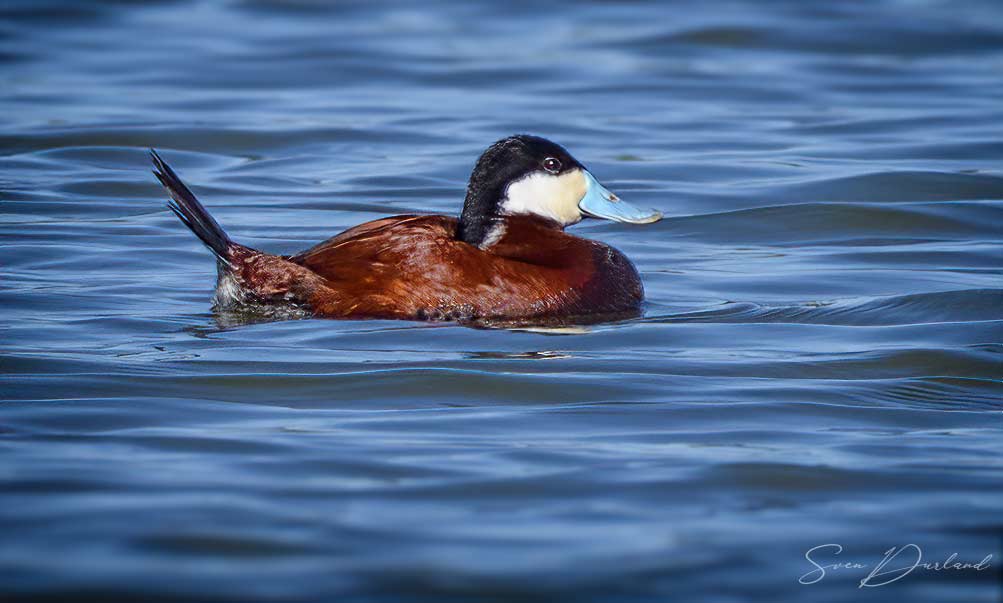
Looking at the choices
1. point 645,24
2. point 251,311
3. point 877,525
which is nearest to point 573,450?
point 877,525

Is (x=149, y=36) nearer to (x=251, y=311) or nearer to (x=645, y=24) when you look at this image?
(x=645, y=24)

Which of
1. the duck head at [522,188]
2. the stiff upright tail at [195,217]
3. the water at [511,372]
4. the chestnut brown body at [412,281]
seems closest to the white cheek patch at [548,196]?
the duck head at [522,188]

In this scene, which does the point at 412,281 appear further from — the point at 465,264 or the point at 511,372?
the point at 511,372

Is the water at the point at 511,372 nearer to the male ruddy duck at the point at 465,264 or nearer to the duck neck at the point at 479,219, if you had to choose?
the male ruddy duck at the point at 465,264

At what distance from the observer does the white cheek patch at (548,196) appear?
745 centimetres

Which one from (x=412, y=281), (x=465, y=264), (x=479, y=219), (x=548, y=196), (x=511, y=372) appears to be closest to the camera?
(x=511, y=372)

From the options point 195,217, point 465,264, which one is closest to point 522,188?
point 465,264

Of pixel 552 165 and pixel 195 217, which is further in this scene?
pixel 552 165

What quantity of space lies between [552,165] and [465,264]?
2.82ft

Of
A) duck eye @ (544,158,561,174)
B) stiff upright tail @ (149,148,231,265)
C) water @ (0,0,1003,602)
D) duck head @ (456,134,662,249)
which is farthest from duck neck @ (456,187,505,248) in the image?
stiff upright tail @ (149,148,231,265)

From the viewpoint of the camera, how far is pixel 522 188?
747cm

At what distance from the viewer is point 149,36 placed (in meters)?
17.9

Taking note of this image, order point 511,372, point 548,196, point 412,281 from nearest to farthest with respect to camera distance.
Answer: point 511,372 → point 412,281 → point 548,196

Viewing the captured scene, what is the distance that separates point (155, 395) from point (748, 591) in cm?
253
